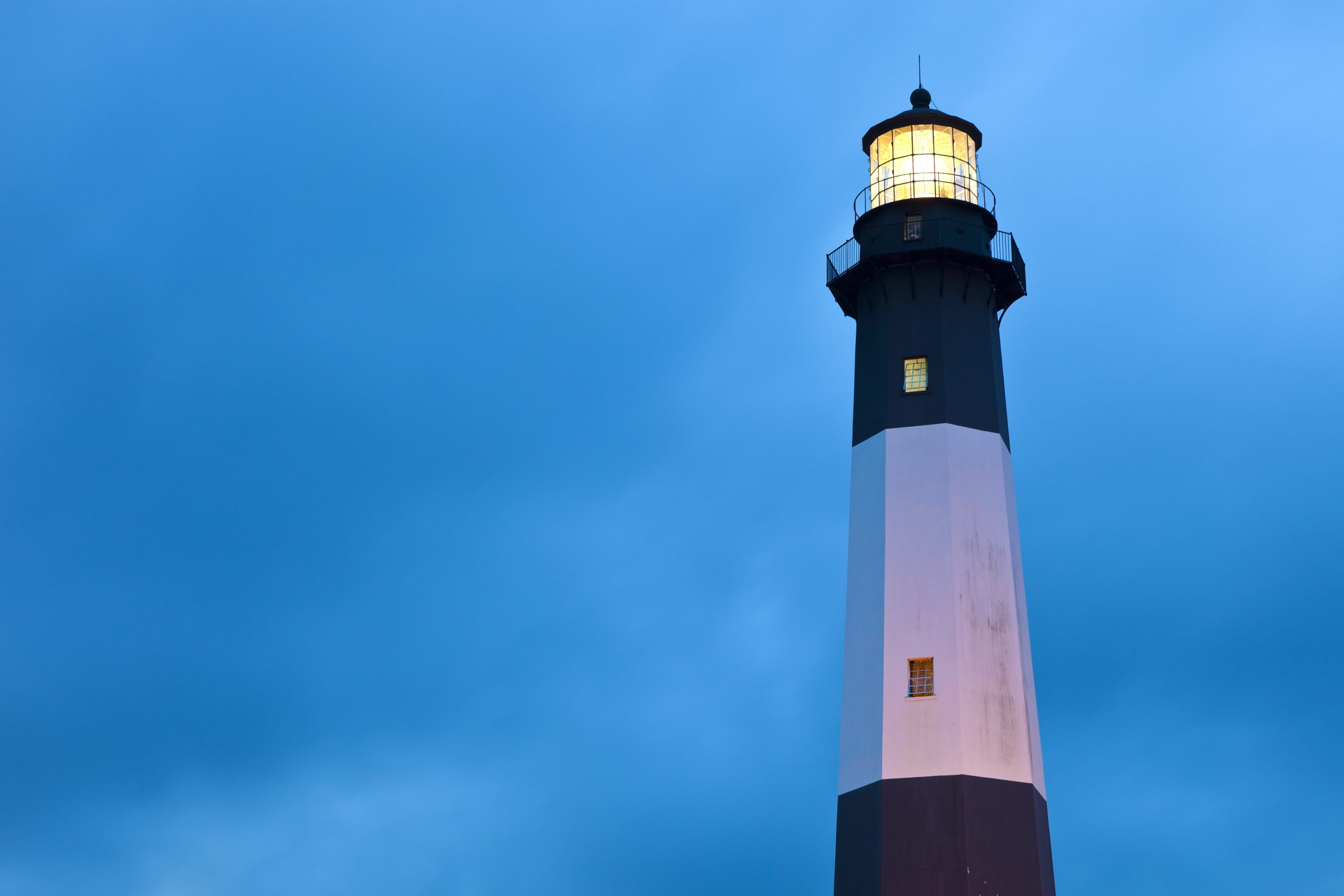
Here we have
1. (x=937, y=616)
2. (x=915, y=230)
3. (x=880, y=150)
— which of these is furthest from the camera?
(x=880, y=150)

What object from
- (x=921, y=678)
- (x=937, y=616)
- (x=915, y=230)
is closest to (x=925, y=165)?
(x=915, y=230)

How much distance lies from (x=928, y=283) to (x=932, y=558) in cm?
668

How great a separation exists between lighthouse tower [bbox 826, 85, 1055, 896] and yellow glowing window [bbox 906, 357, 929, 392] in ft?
→ 0.09

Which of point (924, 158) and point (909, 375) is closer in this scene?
point (909, 375)

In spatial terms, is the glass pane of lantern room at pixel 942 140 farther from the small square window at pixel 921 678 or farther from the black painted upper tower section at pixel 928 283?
the small square window at pixel 921 678

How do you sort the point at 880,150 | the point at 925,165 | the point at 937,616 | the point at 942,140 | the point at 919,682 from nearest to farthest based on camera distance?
the point at 919,682
the point at 937,616
the point at 925,165
the point at 942,140
the point at 880,150

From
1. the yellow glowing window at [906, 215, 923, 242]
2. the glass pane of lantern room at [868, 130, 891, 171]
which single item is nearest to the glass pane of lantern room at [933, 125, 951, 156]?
the glass pane of lantern room at [868, 130, 891, 171]

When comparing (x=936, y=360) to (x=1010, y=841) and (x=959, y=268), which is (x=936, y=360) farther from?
(x=1010, y=841)

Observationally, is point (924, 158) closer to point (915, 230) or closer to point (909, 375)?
point (915, 230)

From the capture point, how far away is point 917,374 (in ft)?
98.3

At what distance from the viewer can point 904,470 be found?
28.9m

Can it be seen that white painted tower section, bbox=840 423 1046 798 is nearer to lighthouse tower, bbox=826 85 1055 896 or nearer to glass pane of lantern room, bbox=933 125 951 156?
lighthouse tower, bbox=826 85 1055 896

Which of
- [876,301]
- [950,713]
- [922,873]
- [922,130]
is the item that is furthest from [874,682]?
[922,130]

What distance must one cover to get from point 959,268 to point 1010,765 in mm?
11208
